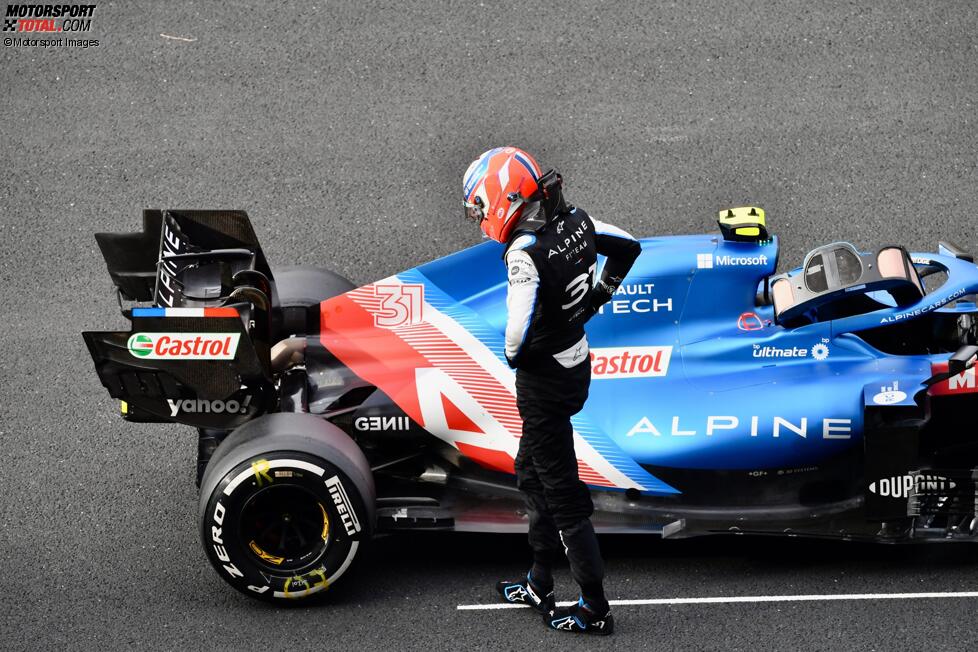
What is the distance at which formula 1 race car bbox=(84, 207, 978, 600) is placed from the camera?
5410mm

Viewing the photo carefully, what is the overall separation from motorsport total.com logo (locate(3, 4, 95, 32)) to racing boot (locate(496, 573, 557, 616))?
19.7 feet

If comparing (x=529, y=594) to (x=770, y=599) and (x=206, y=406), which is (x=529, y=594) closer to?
(x=770, y=599)

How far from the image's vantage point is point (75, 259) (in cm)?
788

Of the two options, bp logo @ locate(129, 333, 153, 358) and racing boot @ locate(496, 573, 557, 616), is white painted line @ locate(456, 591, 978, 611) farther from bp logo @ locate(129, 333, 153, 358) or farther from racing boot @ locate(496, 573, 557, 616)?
bp logo @ locate(129, 333, 153, 358)

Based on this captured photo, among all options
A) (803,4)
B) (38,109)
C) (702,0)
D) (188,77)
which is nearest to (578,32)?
(702,0)

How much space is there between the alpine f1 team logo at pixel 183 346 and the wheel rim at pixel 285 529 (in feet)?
2.12

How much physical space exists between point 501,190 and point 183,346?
1.58 metres

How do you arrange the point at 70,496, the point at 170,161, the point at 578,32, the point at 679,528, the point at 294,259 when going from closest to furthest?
the point at 679,528 < the point at 70,496 < the point at 294,259 < the point at 170,161 < the point at 578,32

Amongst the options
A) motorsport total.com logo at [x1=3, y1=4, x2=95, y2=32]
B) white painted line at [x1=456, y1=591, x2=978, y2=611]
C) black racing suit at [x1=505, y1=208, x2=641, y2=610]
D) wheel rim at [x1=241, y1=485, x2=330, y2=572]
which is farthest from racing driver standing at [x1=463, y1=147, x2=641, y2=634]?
motorsport total.com logo at [x1=3, y1=4, x2=95, y2=32]

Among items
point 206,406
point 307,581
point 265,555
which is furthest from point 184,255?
point 307,581

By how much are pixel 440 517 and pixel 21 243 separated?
A: 3868 millimetres

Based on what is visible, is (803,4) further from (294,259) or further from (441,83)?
(294,259)

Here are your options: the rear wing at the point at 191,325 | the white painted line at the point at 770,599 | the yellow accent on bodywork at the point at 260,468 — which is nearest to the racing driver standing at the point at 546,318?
the white painted line at the point at 770,599

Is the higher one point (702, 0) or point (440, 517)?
point (702, 0)
